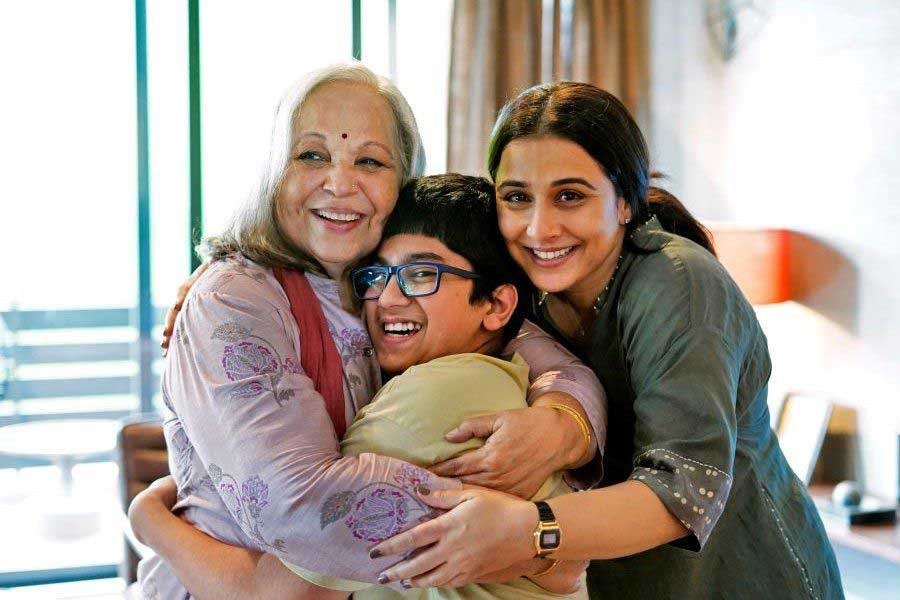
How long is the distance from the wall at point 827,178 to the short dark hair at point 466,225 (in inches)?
82.6

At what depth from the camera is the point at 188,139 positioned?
4.24 m

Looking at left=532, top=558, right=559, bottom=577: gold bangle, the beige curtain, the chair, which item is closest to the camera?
left=532, top=558, right=559, bottom=577: gold bangle

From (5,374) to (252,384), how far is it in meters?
3.63

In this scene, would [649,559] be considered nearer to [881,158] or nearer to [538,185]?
[538,185]

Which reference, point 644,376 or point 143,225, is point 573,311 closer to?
point 644,376

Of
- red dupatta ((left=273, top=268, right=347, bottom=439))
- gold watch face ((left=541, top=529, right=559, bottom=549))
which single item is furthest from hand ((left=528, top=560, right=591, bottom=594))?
red dupatta ((left=273, top=268, right=347, bottom=439))

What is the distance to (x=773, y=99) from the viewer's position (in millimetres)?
3812

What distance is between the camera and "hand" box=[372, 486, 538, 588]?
118 cm

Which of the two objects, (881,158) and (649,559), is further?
(881,158)

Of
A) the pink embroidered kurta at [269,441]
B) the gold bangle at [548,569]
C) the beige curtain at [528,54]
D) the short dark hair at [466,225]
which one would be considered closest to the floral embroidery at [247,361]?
the pink embroidered kurta at [269,441]

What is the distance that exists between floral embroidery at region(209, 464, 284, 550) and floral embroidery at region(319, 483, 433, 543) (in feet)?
0.28

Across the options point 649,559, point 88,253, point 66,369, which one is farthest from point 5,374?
point 649,559

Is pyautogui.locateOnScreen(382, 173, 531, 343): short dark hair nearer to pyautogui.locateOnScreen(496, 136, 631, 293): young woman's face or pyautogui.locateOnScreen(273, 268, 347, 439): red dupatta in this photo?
pyautogui.locateOnScreen(496, 136, 631, 293): young woman's face

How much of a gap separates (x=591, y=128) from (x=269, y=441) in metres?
→ 0.71
